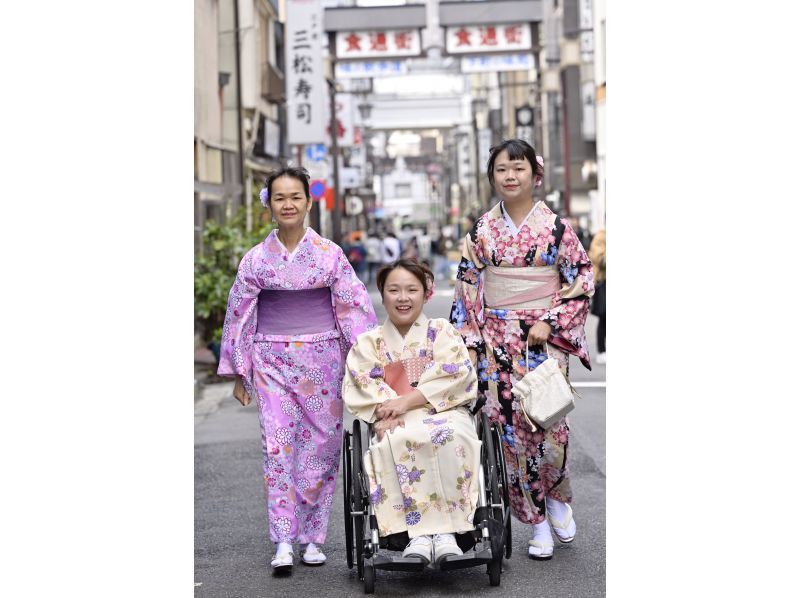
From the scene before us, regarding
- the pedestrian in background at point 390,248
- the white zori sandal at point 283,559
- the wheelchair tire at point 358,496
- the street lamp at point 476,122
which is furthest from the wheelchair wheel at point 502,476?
the street lamp at point 476,122

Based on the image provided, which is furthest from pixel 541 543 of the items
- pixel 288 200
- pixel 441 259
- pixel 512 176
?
pixel 441 259

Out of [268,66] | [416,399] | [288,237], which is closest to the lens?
[416,399]

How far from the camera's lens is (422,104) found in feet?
240

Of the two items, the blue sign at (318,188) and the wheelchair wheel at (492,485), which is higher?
the blue sign at (318,188)

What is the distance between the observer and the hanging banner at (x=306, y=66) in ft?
70.9

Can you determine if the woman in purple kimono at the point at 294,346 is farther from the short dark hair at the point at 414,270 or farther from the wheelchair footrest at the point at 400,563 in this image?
the wheelchair footrest at the point at 400,563

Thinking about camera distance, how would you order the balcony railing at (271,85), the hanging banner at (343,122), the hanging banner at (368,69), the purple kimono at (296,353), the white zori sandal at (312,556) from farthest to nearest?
the hanging banner at (343,122)
the hanging banner at (368,69)
the balcony railing at (271,85)
the white zori sandal at (312,556)
the purple kimono at (296,353)

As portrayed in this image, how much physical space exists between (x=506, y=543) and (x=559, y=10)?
30.0m

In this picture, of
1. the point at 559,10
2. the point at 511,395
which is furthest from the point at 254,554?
the point at 559,10

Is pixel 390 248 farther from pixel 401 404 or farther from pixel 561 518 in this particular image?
pixel 401 404

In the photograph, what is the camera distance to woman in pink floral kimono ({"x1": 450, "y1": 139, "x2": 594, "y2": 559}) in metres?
5.38

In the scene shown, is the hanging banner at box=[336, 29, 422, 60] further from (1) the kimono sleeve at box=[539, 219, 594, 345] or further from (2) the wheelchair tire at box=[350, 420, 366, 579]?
(2) the wheelchair tire at box=[350, 420, 366, 579]

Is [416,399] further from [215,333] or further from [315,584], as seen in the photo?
[215,333]

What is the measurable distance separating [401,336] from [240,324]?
80 cm
